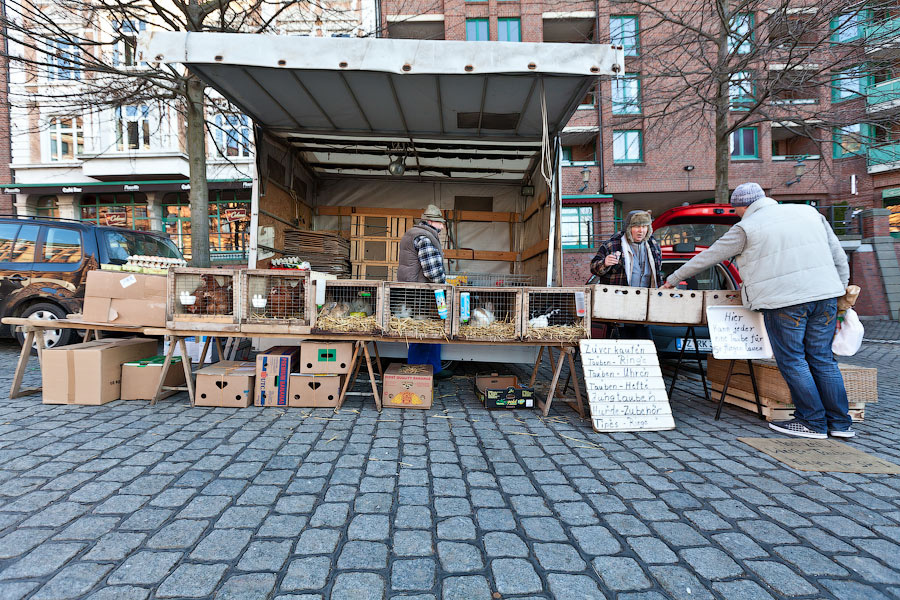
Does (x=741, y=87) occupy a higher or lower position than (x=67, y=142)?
lower

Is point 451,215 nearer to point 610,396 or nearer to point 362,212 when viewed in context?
point 362,212

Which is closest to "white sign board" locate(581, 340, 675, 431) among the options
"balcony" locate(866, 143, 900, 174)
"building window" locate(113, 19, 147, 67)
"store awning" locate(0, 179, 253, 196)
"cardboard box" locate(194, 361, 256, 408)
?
"cardboard box" locate(194, 361, 256, 408)

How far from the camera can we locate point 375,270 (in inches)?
341

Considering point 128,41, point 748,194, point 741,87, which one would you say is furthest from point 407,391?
point 741,87

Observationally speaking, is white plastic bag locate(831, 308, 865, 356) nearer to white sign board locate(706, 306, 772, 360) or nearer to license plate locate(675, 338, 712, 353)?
white sign board locate(706, 306, 772, 360)

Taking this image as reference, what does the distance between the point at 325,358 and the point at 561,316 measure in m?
2.58

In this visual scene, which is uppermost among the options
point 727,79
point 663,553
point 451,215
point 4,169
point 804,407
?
point 4,169

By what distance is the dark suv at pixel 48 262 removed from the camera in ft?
21.0

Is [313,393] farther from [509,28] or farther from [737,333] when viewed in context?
[509,28]

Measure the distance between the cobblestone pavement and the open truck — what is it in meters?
2.28

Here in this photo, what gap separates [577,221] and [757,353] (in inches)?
586

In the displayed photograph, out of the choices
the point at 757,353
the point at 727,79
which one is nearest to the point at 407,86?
the point at 757,353

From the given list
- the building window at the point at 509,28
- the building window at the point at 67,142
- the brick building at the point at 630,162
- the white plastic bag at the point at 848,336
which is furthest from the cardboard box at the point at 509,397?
the building window at the point at 67,142

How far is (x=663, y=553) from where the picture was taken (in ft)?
6.31
